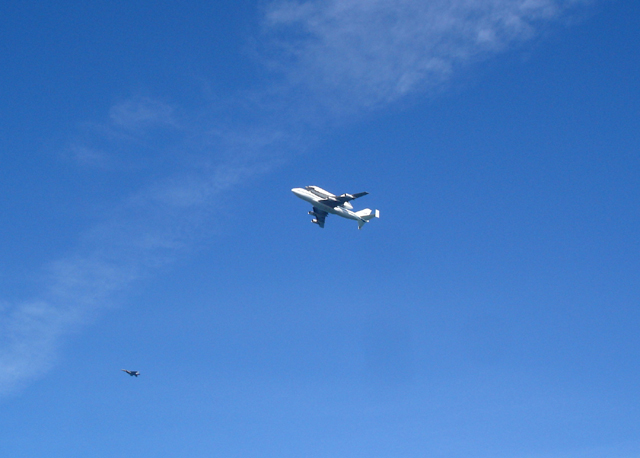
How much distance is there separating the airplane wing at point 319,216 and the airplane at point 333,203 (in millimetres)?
1152

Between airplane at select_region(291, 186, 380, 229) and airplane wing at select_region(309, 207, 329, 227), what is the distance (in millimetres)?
1152

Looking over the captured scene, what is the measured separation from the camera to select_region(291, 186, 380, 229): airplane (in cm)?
13138

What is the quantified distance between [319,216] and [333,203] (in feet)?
43.9

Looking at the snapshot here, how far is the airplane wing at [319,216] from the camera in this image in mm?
143387

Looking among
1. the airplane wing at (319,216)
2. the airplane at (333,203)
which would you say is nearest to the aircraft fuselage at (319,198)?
the airplane at (333,203)

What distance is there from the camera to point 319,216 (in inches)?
5699

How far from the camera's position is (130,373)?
430 feet

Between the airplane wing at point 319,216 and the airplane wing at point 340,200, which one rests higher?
the airplane wing at point 319,216

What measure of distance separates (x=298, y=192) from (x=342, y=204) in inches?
507

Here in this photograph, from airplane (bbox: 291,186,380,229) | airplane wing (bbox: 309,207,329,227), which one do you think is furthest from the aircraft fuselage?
airplane wing (bbox: 309,207,329,227)

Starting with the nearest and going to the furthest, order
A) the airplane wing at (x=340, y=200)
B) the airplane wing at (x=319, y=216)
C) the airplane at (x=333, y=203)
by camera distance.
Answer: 1. the airplane wing at (x=340, y=200)
2. the airplane at (x=333, y=203)
3. the airplane wing at (x=319, y=216)

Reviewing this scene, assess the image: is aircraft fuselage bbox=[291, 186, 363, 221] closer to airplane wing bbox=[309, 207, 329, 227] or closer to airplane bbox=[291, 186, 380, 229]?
airplane bbox=[291, 186, 380, 229]

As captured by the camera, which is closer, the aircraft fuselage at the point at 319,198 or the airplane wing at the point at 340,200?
the airplane wing at the point at 340,200

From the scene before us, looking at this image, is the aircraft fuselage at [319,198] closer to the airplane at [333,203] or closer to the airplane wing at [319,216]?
the airplane at [333,203]
